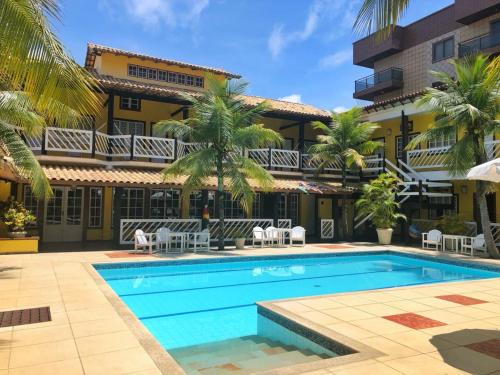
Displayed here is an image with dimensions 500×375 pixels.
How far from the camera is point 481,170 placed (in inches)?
249

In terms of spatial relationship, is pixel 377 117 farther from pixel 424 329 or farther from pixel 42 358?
pixel 42 358

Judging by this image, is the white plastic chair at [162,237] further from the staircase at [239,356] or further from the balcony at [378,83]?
the balcony at [378,83]

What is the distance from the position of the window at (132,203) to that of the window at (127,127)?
269cm

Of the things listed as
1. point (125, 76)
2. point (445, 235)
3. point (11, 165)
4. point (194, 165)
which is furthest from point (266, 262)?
point (125, 76)

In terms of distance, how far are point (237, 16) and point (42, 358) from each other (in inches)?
443

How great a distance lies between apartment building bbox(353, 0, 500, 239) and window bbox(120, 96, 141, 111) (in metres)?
10.6

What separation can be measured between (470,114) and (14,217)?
48.2 feet

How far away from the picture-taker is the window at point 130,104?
19.4 meters

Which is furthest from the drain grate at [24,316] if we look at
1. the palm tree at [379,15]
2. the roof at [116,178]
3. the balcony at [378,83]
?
the balcony at [378,83]

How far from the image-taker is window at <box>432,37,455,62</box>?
2683cm

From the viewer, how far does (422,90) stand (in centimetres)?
1995

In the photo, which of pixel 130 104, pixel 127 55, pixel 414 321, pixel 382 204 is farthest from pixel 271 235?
pixel 414 321

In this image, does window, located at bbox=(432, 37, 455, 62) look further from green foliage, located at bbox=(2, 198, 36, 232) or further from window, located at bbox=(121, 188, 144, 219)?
green foliage, located at bbox=(2, 198, 36, 232)

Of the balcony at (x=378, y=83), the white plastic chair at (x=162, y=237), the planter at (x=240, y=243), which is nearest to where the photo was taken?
the white plastic chair at (x=162, y=237)
